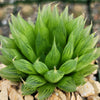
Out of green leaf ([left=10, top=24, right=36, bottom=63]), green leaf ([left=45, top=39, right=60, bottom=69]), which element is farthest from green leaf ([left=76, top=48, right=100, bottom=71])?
green leaf ([left=10, top=24, right=36, bottom=63])

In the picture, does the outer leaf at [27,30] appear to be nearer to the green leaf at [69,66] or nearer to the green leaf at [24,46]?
the green leaf at [24,46]

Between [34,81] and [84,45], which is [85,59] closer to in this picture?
[84,45]

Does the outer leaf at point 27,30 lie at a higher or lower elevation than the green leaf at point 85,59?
higher

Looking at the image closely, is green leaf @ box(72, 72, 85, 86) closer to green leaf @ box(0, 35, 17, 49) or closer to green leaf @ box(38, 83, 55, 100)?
green leaf @ box(38, 83, 55, 100)

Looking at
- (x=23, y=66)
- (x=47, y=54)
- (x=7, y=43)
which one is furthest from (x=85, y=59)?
(x=7, y=43)

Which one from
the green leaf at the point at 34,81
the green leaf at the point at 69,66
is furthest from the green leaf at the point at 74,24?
the green leaf at the point at 34,81

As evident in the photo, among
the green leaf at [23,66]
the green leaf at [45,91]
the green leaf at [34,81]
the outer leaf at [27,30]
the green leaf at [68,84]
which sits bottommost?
the green leaf at [45,91]

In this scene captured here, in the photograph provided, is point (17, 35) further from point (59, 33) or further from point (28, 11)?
point (28, 11)
